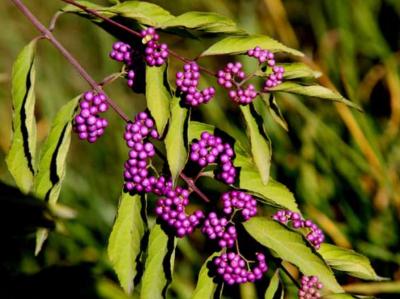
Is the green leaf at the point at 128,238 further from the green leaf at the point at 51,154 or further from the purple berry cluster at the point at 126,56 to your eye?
the purple berry cluster at the point at 126,56

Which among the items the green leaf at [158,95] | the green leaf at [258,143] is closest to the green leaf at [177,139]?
the green leaf at [158,95]

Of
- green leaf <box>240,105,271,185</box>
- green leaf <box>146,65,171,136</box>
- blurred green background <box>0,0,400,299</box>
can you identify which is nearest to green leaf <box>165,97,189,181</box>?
green leaf <box>146,65,171,136</box>

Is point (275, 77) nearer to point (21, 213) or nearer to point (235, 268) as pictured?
point (235, 268)

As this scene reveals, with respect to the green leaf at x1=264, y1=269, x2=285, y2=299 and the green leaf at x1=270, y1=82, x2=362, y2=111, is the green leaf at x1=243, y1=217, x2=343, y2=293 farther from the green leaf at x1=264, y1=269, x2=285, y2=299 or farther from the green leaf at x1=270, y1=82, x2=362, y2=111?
the green leaf at x1=270, y1=82, x2=362, y2=111

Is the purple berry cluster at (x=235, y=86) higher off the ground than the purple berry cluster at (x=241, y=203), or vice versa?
the purple berry cluster at (x=235, y=86)

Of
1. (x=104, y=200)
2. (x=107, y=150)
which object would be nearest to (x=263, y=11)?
(x=107, y=150)

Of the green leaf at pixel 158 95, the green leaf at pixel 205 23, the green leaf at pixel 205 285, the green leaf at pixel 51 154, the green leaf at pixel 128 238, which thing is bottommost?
the green leaf at pixel 205 285
